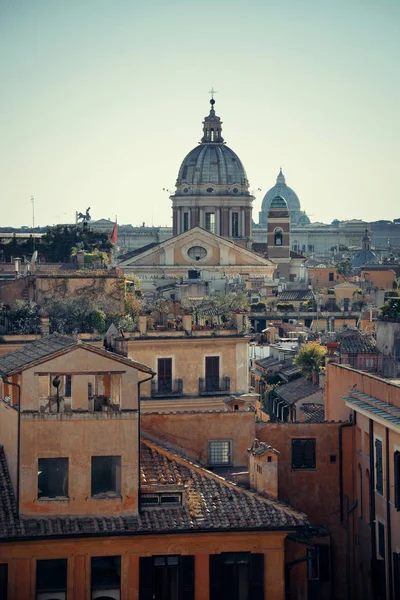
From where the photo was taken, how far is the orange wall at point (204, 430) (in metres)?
24.0

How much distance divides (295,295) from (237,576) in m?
69.1

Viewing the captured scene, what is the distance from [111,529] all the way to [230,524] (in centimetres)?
149

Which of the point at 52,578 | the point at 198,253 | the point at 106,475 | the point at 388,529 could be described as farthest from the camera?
the point at 198,253

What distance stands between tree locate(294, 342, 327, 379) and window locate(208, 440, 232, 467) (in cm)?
1804

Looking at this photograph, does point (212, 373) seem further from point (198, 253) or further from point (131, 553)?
point (198, 253)

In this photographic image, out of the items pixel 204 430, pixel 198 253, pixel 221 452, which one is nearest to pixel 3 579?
pixel 204 430

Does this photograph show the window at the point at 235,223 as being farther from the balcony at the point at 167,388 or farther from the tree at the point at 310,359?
the balcony at the point at 167,388

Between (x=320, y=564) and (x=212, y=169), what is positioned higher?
(x=212, y=169)

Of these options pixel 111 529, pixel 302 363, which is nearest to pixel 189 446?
pixel 111 529

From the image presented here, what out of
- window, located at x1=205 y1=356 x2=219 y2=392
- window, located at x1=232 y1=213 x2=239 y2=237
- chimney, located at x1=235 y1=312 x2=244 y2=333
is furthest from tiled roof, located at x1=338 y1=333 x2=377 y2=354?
window, located at x1=232 y1=213 x2=239 y2=237

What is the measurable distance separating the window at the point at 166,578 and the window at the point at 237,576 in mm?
A: 299

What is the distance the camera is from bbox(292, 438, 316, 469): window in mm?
24688

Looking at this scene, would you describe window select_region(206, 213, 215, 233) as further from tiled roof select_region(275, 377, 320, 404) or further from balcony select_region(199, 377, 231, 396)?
balcony select_region(199, 377, 231, 396)

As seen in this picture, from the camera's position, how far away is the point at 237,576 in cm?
2081
